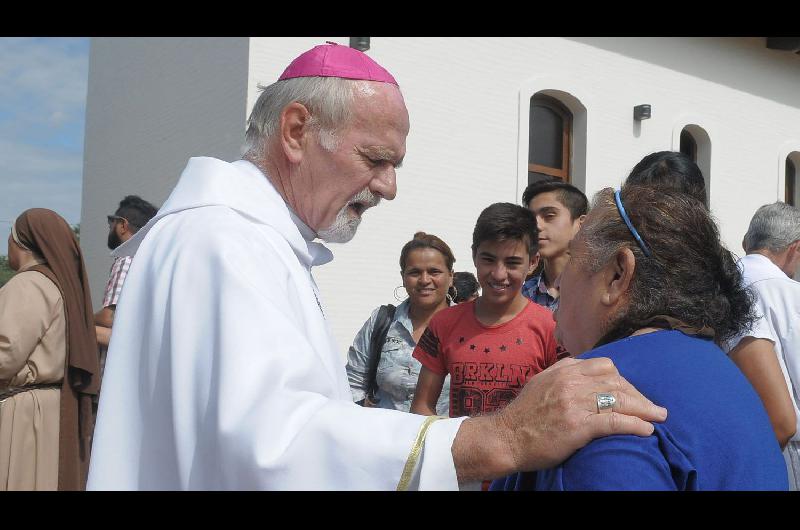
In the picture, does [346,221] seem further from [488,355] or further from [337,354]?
[488,355]

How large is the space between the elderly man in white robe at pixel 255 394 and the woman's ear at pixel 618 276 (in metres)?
0.30

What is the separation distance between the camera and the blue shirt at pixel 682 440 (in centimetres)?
130

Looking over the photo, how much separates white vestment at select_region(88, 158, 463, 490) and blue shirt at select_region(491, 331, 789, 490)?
26 cm

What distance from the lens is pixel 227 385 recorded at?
1.41m

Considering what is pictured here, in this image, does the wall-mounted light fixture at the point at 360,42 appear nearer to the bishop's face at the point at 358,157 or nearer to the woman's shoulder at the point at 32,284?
the woman's shoulder at the point at 32,284

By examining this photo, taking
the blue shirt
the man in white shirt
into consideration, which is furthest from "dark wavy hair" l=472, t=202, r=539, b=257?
the blue shirt

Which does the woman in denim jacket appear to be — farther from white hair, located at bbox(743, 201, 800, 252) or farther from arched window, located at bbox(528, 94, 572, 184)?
arched window, located at bbox(528, 94, 572, 184)

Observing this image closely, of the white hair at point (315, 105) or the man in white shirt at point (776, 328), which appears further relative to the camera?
the man in white shirt at point (776, 328)

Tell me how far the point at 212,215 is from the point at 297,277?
0.26 metres

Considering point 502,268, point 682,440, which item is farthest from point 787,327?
point 682,440

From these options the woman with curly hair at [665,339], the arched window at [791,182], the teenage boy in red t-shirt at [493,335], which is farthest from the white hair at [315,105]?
the arched window at [791,182]

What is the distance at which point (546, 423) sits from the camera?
53.4 inches
